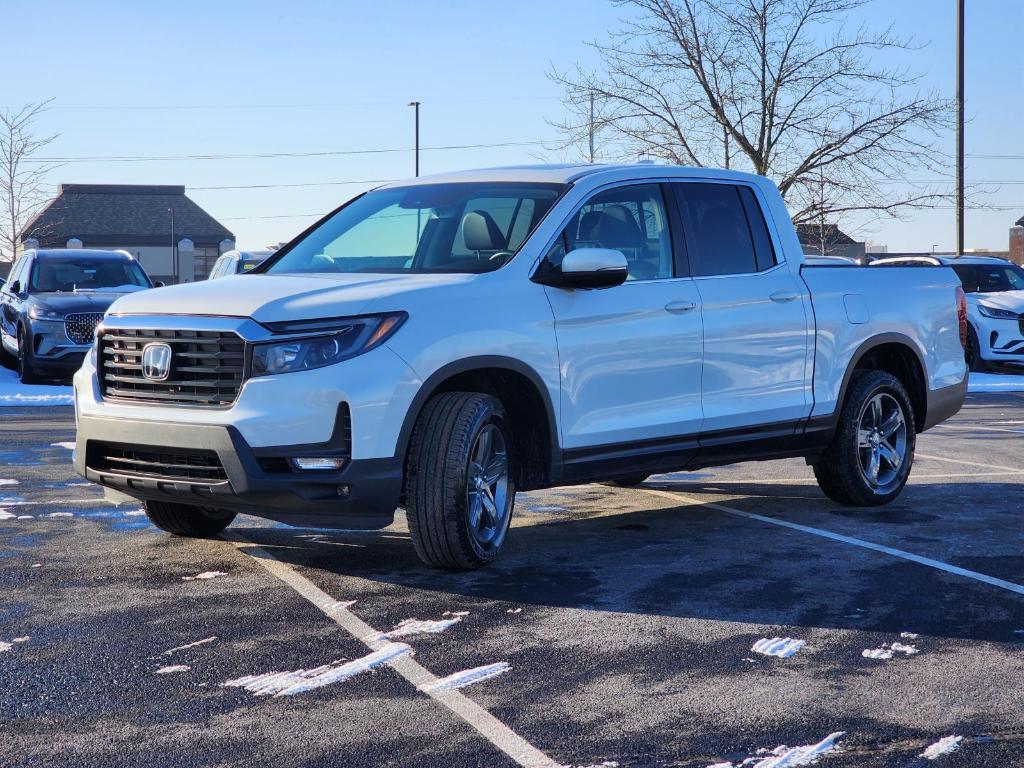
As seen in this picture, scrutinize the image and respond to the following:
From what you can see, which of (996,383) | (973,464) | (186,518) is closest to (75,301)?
(186,518)

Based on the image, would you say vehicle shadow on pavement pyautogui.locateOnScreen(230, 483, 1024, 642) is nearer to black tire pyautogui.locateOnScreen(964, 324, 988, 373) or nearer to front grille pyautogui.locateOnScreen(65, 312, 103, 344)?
front grille pyautogui.locateOnScreen(65, 312, 103, 344)

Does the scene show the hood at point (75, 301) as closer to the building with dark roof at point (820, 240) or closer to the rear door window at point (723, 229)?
the rear door window at point (723, 229)

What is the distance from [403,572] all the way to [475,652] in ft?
4.91

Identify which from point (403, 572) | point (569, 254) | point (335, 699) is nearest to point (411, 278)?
point (569, 254)

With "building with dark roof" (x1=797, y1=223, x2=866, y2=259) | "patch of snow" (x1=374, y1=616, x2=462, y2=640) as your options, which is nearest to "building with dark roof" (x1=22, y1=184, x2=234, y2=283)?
"building with dark roof" (x1=797, y1=223, x2=866, y2=259)

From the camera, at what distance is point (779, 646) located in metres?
5.18

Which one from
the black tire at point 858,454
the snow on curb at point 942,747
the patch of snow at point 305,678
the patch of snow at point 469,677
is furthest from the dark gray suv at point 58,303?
the snow on curb at point 942,747

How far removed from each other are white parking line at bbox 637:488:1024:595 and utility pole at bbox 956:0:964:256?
21463mm

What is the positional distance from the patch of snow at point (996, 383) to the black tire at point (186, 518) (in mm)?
13144

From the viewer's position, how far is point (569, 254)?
6.57m

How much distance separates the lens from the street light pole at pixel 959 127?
2900cm

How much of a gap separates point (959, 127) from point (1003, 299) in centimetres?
996

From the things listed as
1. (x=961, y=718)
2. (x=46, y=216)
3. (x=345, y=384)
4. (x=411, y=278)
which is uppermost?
(x=46, y=216)

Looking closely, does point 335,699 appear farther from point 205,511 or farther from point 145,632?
point 205,511
